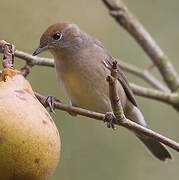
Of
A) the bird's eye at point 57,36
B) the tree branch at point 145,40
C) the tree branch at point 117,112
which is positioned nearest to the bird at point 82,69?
the bird's eye at point 57,36

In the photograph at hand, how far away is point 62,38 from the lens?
400 centimetres

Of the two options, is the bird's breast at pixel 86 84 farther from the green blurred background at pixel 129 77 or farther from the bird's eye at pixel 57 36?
the green blurred background at pixel 129 77

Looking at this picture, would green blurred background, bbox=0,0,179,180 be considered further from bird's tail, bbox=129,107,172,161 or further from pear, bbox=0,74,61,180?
pear, bbox=0,74,61,180

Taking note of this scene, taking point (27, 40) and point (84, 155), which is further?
point (84, 155)

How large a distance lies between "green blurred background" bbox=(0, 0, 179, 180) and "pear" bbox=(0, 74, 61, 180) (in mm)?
3182

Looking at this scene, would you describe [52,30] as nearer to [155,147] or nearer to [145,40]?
[145,40]

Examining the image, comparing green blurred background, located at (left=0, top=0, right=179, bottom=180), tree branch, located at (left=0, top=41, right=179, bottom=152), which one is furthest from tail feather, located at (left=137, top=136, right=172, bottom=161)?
tree branch, located at (left=0, top=41, right=179, bottom=152)

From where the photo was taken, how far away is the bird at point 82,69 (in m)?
3.71

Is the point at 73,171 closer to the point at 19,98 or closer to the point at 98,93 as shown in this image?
the point at 98,93

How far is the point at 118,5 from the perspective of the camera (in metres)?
4.33

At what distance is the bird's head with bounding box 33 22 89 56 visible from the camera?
368 centimetres

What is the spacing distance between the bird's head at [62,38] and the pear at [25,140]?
1694mm

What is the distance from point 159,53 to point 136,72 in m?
0.36

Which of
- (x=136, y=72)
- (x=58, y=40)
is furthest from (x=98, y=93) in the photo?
(x=136, y=72)
